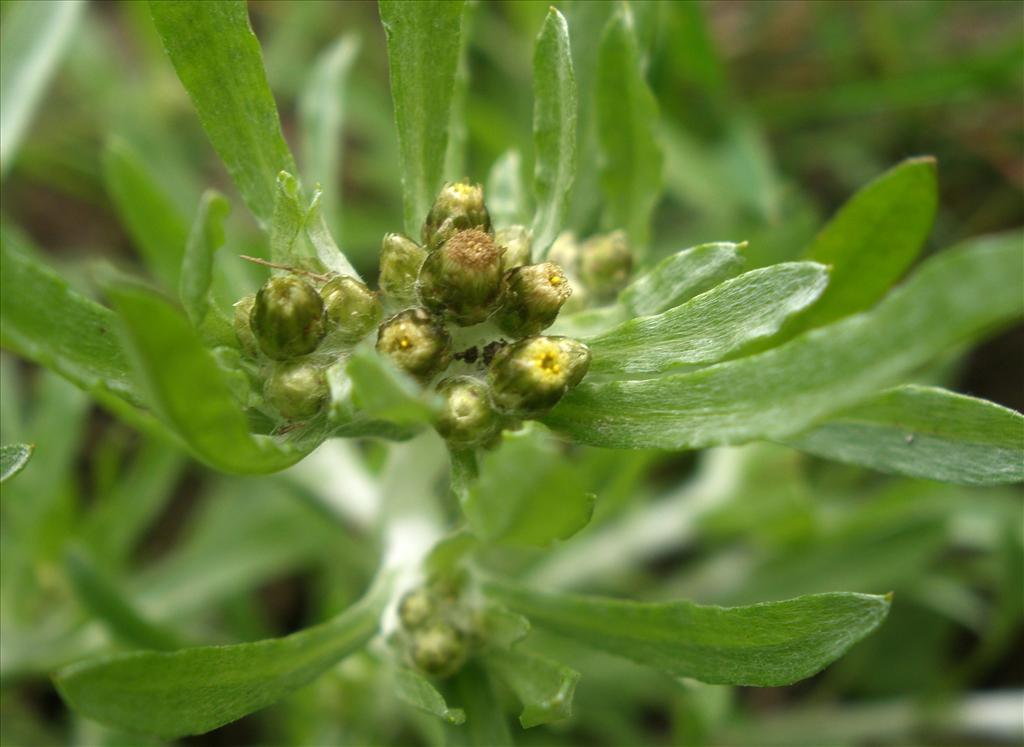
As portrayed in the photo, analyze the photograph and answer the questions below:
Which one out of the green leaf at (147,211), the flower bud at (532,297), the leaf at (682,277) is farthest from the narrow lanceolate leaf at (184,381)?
the green leaf at (147,211)

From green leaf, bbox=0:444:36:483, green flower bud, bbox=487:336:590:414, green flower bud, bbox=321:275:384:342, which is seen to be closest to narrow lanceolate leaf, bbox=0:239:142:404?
green leaf, bbox=0:444:36:483

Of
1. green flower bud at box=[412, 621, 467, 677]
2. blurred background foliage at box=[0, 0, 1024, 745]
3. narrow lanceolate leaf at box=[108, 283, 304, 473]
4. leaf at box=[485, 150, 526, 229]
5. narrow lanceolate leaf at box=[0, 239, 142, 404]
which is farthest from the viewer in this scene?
blurred background foliage at box=[0, 0, 1024, 745]

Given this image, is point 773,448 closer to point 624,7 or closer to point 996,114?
point 624,7

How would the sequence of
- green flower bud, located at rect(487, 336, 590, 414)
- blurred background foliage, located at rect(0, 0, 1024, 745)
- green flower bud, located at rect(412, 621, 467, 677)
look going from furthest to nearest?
1. blurred background foliage, located at rect(0, 0, 1024, 745)
2. green flower bud, located at rect(412, 621, 467, 677)
3. green flower bud, located at rect(487, 336, 590, 414)

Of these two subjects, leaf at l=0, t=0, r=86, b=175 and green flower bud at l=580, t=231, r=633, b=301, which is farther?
green flower bud at l=580, t=231, r=633, b=301

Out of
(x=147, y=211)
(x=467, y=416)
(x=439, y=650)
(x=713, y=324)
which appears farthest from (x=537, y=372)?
(x=147, y=211)

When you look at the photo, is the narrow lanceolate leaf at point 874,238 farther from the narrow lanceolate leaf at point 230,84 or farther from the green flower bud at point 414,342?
the narrow lanceolate leaf at point 230,84

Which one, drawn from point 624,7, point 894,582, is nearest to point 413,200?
point 624,7

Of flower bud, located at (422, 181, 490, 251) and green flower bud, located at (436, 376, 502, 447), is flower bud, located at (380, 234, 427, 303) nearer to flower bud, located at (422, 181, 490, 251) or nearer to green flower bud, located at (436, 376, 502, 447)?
flower bud, located at (422, 181, 490, 251)
